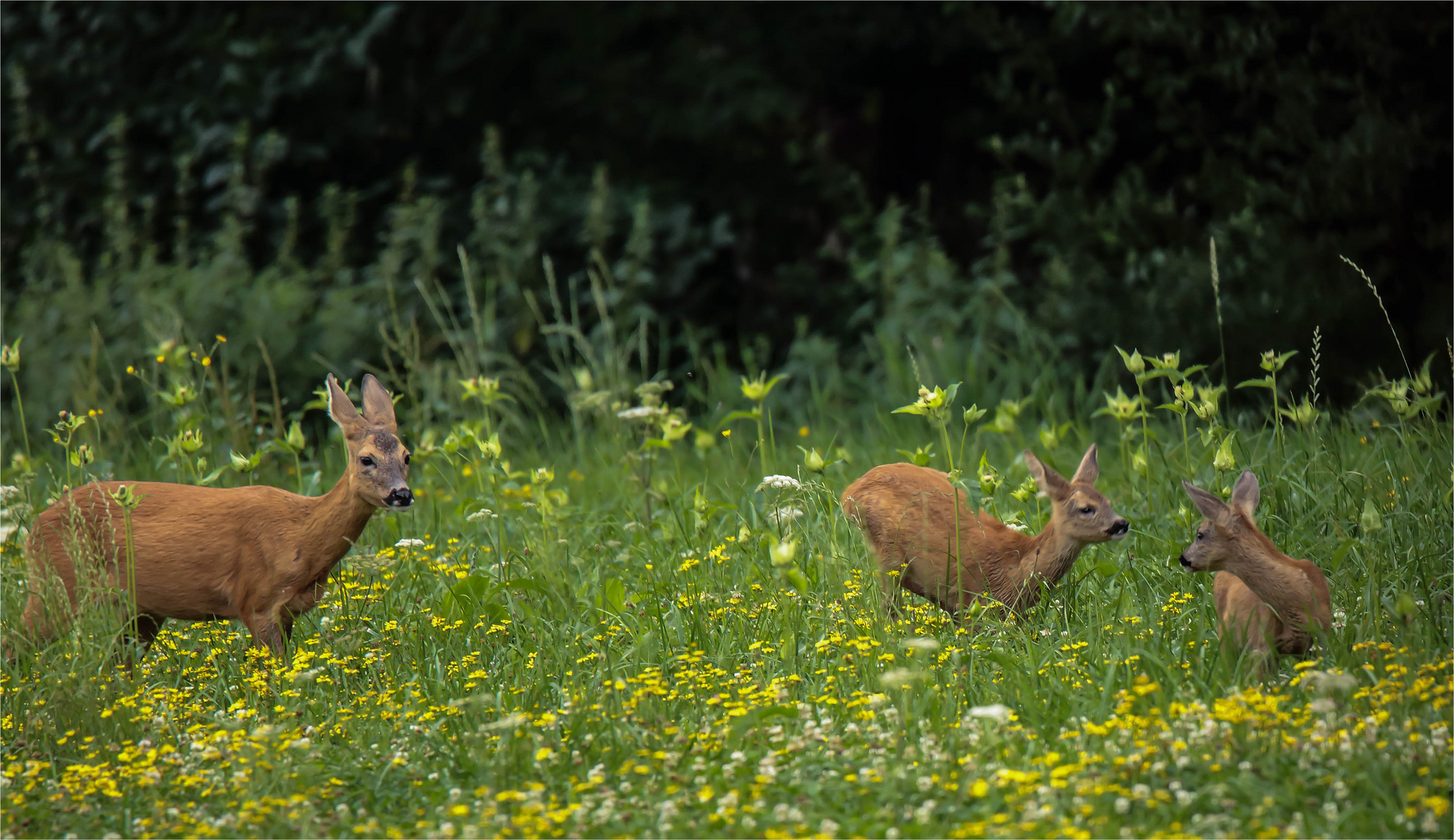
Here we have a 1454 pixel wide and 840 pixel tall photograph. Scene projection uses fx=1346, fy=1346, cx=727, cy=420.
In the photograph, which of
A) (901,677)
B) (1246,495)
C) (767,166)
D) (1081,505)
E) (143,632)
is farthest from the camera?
(767,166)

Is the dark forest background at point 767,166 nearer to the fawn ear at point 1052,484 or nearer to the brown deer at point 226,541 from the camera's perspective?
the fawn ear at point 1052,484

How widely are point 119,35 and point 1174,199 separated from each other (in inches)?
281

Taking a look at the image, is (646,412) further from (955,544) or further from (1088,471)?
(1088,471)

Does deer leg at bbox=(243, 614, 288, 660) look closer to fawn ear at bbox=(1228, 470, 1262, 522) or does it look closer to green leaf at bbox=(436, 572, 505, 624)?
green leaf at bbox=(436, 572, 505, 624)

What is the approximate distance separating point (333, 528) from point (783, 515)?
149 cm

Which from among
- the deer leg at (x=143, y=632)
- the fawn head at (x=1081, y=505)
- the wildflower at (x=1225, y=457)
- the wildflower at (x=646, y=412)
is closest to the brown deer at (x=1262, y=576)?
the fawn head at (x=1081, y=505)

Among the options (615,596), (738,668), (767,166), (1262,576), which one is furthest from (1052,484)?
(767,166)

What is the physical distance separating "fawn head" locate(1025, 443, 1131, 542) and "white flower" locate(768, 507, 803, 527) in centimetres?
82

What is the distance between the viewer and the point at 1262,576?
3693mm

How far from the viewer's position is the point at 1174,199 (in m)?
8.19

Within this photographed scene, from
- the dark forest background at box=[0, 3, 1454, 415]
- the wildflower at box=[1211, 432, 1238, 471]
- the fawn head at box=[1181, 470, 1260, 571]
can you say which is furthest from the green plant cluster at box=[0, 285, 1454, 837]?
the dark forest background at box=[0, 3, 1454, 415]

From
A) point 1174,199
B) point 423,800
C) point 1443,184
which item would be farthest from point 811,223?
point 423,800

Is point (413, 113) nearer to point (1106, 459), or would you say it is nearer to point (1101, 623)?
point (1106, 459)

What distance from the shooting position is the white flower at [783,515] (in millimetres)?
4437
